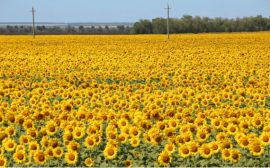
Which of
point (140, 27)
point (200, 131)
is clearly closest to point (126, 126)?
point (200, 131)

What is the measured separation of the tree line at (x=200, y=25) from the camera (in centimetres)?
10072

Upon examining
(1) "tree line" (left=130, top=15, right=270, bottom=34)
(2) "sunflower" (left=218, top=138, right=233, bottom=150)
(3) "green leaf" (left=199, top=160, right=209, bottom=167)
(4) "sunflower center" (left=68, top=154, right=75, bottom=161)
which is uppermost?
(1) "tree line" (left=130, top=15, right=270, bottom=34)

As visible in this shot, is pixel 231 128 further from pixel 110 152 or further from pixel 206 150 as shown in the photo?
pixel 110 152

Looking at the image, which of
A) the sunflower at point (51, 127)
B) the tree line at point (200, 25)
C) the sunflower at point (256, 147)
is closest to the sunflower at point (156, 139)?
the sunflower at point (256, 147)

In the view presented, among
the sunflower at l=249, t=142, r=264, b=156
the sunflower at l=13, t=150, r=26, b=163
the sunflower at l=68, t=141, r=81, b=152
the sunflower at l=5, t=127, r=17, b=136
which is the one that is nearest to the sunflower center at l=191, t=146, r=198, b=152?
the sunflower at l=249, t=142, r=264, b=156

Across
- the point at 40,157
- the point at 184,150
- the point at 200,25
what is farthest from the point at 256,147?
the point at 200,25

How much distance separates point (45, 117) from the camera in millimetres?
6445

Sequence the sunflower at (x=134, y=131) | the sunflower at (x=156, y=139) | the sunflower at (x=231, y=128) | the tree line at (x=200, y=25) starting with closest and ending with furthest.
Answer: the sunflower at (x=156, y=139), the sunflower at (x=134, y=131), the sunflower at (x=231, y=128), the tree line at (x=200, y=25)

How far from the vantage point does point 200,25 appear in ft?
355

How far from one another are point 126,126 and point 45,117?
6.75 feet

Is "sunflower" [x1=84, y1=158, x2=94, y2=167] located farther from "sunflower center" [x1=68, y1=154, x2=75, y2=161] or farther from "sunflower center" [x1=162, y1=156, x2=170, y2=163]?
"sunflower center" [x1=162, y1=156, x2=170, y2=163]

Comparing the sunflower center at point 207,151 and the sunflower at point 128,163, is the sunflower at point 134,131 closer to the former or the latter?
the sunflower at point 128,163

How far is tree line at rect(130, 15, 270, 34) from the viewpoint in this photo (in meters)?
101

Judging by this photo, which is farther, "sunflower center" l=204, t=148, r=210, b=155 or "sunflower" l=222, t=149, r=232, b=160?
"sunflower center" l=204, t=148, r=210, b=155
